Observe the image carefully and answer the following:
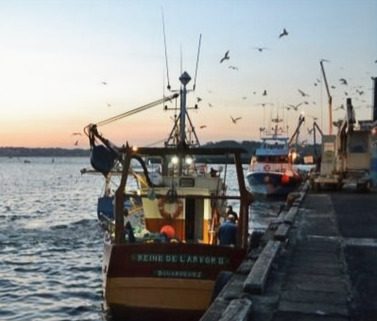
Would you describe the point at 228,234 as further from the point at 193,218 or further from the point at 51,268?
the point at 51,268

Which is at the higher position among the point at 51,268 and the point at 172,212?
the point at 172,212

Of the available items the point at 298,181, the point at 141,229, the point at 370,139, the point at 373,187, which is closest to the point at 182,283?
the point at 141,229

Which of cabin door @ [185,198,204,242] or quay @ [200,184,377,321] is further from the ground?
cabin door @ [185,198,204,242]

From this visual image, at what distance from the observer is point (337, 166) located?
40688 mm

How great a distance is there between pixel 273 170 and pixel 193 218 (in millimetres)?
49374

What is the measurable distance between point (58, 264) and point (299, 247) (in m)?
13.6

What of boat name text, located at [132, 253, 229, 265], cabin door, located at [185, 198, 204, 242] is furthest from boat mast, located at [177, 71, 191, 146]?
boat name text, located at [132, 253, 229, 265]

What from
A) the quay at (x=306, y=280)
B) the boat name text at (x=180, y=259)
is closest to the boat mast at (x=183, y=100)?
the quay at (x=306, y=280)

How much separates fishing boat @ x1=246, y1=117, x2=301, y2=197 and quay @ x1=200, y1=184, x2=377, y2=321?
148 feet

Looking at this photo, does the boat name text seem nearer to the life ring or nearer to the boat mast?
the life ring

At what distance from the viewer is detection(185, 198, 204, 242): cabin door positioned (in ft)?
49.5

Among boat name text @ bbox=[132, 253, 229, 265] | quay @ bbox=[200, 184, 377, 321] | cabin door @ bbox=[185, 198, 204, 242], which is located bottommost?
boat name text @ bbox=[132, 253, 229, 265]

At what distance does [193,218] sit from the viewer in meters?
15.1

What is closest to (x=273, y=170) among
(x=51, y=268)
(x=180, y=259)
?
(x=51, y=268)
